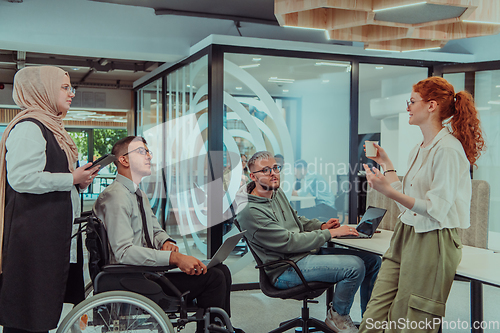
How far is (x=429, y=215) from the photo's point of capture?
1954 millimetres

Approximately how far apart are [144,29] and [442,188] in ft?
13.5

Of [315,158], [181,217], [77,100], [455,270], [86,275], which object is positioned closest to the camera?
[455,270]

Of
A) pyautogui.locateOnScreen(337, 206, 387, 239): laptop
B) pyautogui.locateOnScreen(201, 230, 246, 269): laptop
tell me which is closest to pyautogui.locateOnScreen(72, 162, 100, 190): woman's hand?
pyautogui.locateOnScreen(201, 230, 246, 269): laptop

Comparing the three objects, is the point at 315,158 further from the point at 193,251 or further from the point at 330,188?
the point at 193,251

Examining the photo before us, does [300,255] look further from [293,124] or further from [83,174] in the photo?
[293,124]

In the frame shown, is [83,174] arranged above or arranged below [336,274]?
above

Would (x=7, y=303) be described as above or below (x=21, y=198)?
below

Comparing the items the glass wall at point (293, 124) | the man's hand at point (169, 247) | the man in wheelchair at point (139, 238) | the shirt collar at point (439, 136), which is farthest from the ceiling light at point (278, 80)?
the shirt collar at point (439, 136)

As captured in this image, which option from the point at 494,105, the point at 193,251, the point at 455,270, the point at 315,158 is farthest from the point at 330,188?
the point at 455,270

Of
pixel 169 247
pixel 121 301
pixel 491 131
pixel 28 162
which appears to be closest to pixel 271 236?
pixel 169 247

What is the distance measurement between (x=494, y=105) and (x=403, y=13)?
304 centimetres

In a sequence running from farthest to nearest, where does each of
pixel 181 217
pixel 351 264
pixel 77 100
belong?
1. pixel 77 100
2. pixel 181 217
3. pixel 351 264

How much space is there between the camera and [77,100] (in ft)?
37.3

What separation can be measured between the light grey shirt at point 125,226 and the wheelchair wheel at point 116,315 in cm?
19
